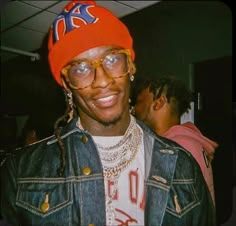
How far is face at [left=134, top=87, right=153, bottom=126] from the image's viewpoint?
2.32ft

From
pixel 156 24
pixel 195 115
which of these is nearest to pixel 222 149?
pixel 195 115

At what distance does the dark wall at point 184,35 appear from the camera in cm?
71

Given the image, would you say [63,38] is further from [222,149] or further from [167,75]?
[222,149]

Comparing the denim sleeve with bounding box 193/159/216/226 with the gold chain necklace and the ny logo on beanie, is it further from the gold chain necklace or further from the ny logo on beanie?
the ny logo on beanie

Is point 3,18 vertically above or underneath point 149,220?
above

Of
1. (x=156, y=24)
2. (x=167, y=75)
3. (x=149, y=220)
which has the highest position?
(x=156, y=24)

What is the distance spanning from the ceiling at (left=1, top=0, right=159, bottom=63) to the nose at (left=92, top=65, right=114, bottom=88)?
17 centimetres

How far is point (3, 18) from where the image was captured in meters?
0.74

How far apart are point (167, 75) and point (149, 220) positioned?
0.32 metres

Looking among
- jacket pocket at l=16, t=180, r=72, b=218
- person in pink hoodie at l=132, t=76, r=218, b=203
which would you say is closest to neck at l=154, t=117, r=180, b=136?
person in pink hoodie at l=132, t=76, r=218, b=203

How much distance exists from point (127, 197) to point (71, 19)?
37cm

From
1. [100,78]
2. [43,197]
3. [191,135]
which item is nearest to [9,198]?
[43,197]

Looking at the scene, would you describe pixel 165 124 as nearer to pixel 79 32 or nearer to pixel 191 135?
pixel 191 135

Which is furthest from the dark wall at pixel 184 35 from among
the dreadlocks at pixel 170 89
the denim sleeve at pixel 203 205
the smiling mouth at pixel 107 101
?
the denim sleeve at pixel 203 205
